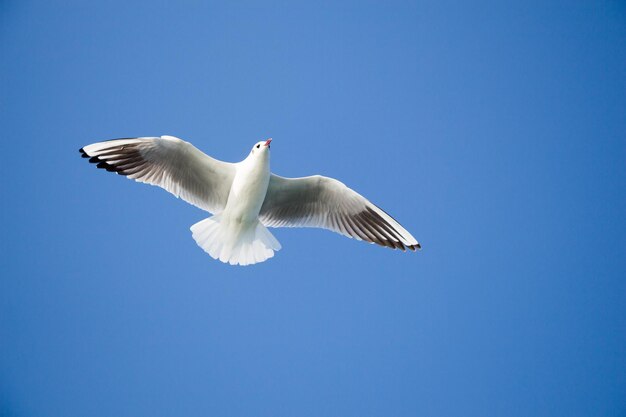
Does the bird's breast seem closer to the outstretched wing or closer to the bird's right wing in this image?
the bird's right wing

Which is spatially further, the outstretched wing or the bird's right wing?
the outstretched wing

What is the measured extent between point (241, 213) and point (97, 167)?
159 cm

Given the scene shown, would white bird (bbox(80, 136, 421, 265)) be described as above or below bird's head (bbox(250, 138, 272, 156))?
below

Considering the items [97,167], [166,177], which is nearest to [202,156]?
[166,177]

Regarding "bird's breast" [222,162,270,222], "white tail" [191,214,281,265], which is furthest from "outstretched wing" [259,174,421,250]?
"white tail" [191,214,281,265]

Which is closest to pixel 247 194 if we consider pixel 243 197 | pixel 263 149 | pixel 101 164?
pixel 243 197

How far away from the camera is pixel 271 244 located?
22.9 feet

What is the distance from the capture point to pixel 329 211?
7.58 meters

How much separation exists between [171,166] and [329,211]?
189 centimetres

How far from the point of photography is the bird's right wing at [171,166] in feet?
22.6

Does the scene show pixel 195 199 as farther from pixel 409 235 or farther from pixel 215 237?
pixel 409 235

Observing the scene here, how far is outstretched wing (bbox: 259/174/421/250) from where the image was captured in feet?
24.1

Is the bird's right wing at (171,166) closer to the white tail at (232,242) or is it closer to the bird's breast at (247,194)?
the bird's breast at (247,194)

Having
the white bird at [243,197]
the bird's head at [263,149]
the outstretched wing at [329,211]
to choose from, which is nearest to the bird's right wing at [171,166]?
the white bird at [243,197]
